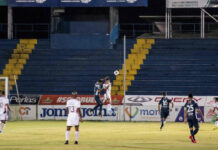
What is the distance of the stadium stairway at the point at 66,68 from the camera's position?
47375mm

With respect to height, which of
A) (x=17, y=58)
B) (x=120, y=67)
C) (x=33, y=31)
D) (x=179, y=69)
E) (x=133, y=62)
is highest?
(x=33, y=31)

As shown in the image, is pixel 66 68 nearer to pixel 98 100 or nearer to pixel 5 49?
pixel 5 49

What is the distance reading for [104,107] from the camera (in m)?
42.4

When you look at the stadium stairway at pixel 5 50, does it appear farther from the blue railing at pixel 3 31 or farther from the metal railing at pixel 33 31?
the blue railing at pixel 3 31

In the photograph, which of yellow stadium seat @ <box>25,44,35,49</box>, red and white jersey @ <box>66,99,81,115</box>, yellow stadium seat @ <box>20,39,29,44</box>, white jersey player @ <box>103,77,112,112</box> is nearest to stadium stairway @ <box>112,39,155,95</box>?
white jersey player @ <box>103,77,112,112</box>

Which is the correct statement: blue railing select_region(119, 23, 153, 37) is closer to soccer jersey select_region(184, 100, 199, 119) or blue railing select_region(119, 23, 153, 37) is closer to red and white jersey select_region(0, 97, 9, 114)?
red and white jersey select_region(0, 97, 9, 114)

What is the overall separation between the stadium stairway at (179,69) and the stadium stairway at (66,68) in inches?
85.2

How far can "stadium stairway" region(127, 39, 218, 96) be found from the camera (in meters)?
46.2

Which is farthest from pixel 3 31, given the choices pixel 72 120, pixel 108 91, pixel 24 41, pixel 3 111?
pixel 72 120

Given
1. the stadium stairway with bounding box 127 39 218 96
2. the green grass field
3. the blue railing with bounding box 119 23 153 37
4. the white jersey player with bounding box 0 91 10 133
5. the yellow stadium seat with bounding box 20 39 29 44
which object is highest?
the blue railing with bounding box 119 23 153 37

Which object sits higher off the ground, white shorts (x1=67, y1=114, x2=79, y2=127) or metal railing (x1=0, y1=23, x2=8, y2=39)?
metal railing (x1=0, y1=23, x2=8, y2=39)

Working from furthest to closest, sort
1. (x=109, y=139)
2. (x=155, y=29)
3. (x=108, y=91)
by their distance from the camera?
(x=155, y=29) < (x=108, y=91) < (x=109, y=139)

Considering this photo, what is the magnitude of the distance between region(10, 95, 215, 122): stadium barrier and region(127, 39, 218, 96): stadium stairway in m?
3.49

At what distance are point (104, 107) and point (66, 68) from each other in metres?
7.86
